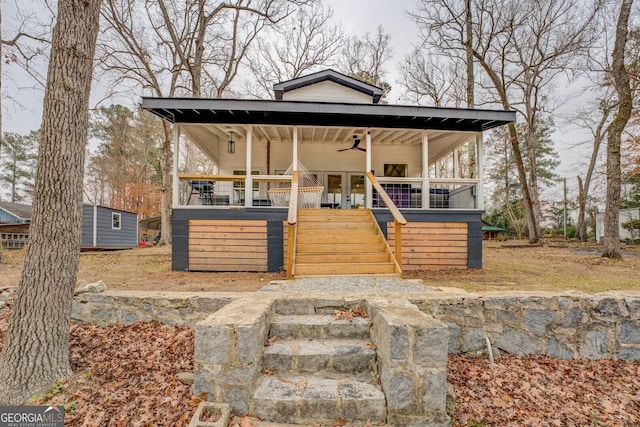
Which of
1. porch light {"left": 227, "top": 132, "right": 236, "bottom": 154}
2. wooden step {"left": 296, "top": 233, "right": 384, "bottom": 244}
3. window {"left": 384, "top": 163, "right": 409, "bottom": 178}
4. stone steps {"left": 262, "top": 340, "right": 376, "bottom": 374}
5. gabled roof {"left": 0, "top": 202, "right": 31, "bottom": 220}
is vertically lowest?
stone steps {"left": 262, "top": 340, "right": 376, "bottom": 374}

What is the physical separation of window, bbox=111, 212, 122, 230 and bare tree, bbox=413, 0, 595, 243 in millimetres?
17146

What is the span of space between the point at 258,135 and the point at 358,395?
27.3ft

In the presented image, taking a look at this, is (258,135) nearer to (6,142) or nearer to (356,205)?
(356,205)

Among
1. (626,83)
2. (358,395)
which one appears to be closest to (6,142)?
(358,395)

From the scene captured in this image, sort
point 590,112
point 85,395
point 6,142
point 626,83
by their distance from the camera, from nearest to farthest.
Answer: point 85,395
point 626,83
point 590,112
point 6,142

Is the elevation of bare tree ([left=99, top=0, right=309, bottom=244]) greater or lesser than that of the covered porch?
greater

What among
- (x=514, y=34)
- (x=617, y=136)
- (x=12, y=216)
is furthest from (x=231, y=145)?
(x=12, y=216)

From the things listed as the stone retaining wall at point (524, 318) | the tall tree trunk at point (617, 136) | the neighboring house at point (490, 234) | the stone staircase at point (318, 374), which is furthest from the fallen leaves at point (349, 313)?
the neighboring house at point (490, 234)

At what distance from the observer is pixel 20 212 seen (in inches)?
680

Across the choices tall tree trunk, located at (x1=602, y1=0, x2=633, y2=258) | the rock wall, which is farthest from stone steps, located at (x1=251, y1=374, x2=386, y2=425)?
tall tree trunk, located at (x1=602, y1=0, x2=633, y2=258)

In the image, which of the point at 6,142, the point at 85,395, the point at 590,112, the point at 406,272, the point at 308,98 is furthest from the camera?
the point at 6,142

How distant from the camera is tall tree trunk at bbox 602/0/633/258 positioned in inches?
344

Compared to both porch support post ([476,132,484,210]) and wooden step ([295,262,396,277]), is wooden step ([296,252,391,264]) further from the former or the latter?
porch support post ([476,132,484,210])

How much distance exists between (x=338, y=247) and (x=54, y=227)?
4271 mm
